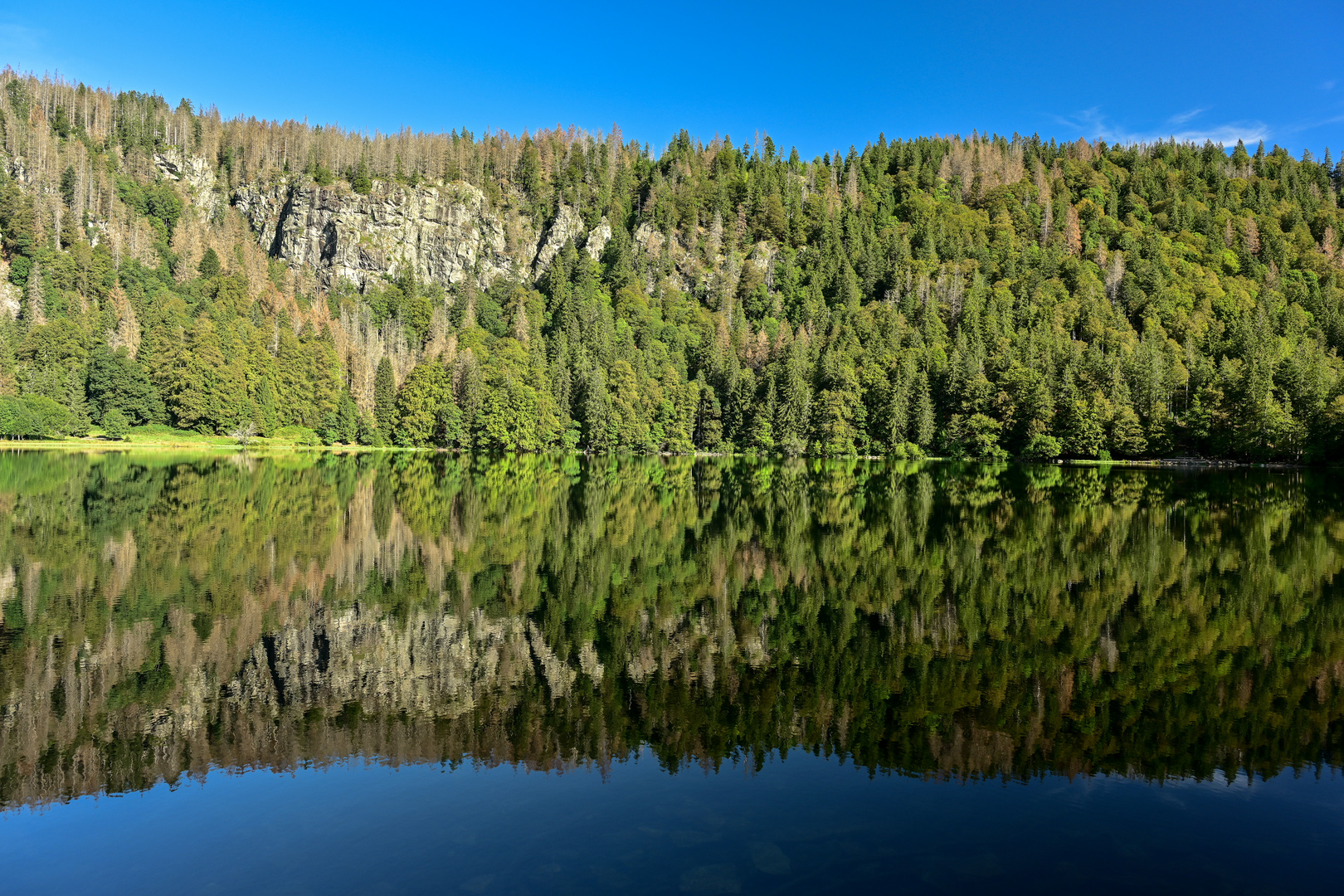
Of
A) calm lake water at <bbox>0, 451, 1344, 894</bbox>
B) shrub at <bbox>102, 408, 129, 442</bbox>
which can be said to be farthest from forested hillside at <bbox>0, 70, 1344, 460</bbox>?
calm lake water at <bbox>0, 451, 1344, 894</bbox>

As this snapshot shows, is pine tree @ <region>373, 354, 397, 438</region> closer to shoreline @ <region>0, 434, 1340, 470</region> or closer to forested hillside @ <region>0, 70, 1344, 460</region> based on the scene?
forested hillside @ <region>0, 70, 1344, 460</region>

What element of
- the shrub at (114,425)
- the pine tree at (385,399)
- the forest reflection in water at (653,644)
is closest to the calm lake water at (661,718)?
the forest reflection in water at (653,644)

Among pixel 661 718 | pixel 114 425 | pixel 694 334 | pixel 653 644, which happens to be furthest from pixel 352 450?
pixel 661 718

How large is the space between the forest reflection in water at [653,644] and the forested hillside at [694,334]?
91.1 m

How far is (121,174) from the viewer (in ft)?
634

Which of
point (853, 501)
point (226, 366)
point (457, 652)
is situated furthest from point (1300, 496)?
point (226, 366)

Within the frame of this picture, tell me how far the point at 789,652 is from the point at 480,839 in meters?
8.08

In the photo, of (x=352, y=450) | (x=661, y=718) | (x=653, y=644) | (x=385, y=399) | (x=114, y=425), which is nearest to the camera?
(x=661, y=718)

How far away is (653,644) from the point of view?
56.1ft

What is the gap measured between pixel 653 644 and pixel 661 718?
147 inches

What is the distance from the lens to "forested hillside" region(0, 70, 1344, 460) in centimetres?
11406

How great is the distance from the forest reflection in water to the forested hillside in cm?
9111

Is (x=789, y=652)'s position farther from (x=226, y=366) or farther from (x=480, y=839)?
(x=226, y=366)

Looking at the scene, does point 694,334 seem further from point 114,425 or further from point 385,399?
point 114,425
